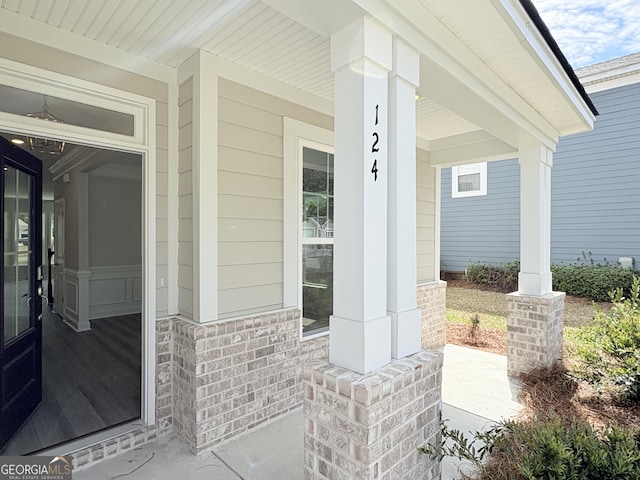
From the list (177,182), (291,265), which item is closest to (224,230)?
(177,182)

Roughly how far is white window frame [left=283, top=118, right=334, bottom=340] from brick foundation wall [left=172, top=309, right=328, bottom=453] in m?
0.25

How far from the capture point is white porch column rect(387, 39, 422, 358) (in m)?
2.06

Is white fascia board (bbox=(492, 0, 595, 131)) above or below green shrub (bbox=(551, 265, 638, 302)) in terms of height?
above

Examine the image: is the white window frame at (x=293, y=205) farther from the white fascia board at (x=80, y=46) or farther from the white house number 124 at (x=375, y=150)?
the white house number 124 at (x=375, y=150)

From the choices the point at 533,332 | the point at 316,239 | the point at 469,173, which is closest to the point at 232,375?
the point at 316,239

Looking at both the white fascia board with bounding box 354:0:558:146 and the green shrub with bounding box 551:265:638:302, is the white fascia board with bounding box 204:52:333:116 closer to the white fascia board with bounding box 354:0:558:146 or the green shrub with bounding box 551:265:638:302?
the white fascia board with bounding box 354:0:558:146

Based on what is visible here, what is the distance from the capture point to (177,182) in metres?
3.17

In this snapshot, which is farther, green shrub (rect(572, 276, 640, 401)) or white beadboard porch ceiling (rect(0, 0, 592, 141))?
green shrub (rect(572, 276, 640, 401))

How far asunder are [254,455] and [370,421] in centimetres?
164

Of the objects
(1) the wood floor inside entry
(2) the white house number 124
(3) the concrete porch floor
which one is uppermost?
(2) the white house number 124

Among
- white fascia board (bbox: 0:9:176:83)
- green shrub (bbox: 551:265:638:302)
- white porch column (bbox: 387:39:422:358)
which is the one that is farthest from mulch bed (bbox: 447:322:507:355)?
white fascia board (bbox: 0:9:176:83)

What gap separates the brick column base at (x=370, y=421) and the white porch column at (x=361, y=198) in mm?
129

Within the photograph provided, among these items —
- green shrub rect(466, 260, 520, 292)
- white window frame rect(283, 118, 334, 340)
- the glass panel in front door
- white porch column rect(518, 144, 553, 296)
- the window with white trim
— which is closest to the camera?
the glass panel in front door

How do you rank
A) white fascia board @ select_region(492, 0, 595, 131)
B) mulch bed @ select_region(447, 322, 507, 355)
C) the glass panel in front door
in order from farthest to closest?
mulch bed @ select_region(447, 322, 507, 355)
the glass panel in front door
white fascia board @ select_region(492, 0, 595, 131)
